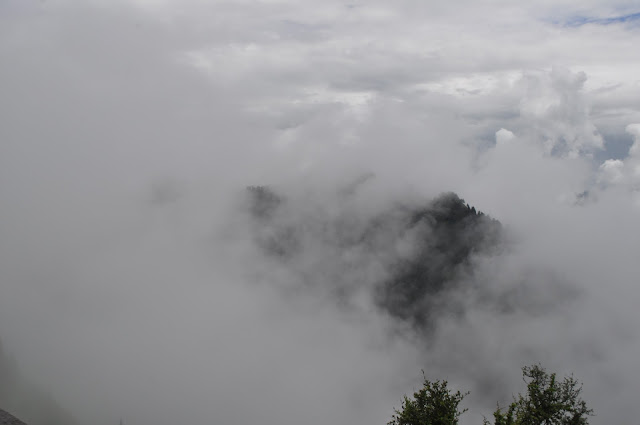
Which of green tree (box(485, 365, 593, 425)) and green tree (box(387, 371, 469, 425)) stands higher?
green tree (box(485, 365, 593, 425))

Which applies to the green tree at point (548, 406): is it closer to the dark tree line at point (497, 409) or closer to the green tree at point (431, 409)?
the dark tree line at point (497, 409)

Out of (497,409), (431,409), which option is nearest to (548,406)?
(497,409)

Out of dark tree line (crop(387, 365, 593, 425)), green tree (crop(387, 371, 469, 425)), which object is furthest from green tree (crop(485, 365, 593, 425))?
green tree (crop(387, 371, 469, 425))

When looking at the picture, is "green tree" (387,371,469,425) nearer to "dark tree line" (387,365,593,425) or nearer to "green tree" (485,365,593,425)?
"dark tree line" (387,365,593,425)

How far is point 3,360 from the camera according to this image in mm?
167625

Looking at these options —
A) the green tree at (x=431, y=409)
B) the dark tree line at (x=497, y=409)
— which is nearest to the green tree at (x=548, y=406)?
the dark tree line at (x=497, y=409)

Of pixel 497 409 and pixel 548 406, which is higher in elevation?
pixel 548 406

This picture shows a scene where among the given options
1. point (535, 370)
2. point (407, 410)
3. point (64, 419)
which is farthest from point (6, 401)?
point (535, 370)

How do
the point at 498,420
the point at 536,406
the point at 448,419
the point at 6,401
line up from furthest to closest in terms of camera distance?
the point at 6,401
the point at 536,406
the point at 448,419
the point at 498,420

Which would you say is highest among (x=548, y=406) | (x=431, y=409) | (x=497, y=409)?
(x=548, y=406)

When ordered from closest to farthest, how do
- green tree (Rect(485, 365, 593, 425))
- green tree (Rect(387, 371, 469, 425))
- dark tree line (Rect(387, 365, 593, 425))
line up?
green tree (Rect(387, 371, 469, 425))
dark tree line (Rect(387, 365, 593, 425))
green tree (Rect(485, 365, 593, 425))

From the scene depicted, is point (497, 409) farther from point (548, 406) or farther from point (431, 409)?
point (548, 406)

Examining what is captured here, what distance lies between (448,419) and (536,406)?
13369 mm

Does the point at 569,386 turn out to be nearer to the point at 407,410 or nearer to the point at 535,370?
the point at 535,370
